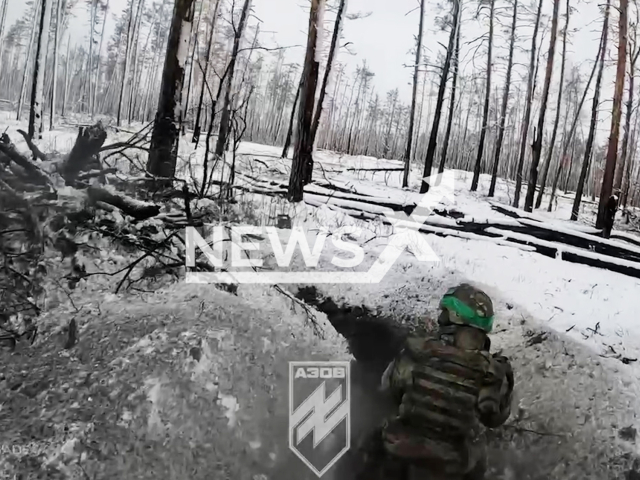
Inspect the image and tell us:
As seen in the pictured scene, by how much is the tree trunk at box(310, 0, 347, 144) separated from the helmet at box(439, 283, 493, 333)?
1.24 m

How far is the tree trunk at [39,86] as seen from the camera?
2494mm

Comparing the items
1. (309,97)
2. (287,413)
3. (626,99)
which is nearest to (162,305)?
(287,413)

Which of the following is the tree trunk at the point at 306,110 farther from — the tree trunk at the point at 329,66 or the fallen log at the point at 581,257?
the fallen log at the point at 581,257

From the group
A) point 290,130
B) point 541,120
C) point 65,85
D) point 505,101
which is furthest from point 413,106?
point 65,85

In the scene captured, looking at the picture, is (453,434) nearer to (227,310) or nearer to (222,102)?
(227,310)

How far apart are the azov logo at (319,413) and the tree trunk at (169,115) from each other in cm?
127

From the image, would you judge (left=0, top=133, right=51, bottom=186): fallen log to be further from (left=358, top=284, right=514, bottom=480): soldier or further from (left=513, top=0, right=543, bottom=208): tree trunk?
(left=513, top=0, right=543, bottom=208): tree trunk

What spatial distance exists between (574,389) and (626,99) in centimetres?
168

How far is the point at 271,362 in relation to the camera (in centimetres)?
233

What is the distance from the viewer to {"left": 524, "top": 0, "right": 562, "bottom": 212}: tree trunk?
9.10 feet

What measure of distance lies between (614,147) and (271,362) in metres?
2.35

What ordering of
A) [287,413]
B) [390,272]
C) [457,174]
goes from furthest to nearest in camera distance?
[457,174]
[390,272]
[287,413]

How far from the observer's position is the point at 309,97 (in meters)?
2.68

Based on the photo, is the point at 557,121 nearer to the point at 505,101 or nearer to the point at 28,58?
the point at 505,101
